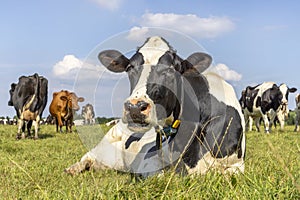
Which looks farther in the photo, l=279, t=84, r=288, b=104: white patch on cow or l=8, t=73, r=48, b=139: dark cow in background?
l=279, t=84, r=288, b=104: white patch on cow

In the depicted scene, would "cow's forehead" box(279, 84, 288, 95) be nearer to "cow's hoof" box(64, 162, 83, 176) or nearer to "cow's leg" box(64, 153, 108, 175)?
"cow's leg" box(64, 153, 108, 175)

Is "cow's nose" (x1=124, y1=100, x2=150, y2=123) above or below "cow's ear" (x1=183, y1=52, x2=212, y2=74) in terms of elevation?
below

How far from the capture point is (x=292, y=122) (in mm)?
42875

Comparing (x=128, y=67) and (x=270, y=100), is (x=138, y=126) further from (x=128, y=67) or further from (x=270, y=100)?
(x=270, y=100)

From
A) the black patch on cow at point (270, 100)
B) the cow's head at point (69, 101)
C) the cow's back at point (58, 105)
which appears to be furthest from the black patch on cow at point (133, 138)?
the black patch on cow at point (270, 100)

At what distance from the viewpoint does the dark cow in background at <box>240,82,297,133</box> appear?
22125 millimetres

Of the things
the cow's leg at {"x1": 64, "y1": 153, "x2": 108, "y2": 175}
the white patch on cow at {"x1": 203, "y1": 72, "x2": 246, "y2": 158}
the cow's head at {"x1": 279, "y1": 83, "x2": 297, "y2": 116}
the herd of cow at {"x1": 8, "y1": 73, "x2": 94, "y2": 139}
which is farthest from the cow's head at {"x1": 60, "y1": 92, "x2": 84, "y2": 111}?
the white patch on cow at {"x1": 203, "y1": 72, "x2": 246, "y2": 158}

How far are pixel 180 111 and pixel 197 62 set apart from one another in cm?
63

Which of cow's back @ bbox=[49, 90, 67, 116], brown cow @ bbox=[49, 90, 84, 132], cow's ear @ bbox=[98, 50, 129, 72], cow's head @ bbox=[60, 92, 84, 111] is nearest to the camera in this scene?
cow's ear @ bbox=[98, 50, 129, 72]

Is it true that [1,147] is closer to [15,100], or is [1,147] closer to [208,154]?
[15,100]

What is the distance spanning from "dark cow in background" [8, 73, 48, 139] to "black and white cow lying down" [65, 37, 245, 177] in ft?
35.4

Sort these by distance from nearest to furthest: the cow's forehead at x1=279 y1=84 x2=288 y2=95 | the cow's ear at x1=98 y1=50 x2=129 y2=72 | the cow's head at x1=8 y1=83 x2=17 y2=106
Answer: the cow's ear at x1=98 y1=50 x2=129 y2=72 < the cow's head at x1=8 y1=83 x2=17 y2=106 < the cow's forehead at x1=279 y1=84 x2=288 y2=95

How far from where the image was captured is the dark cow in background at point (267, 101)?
22125 mm

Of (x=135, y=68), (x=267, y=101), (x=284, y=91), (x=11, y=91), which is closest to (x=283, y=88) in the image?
(x=284, y=91)
